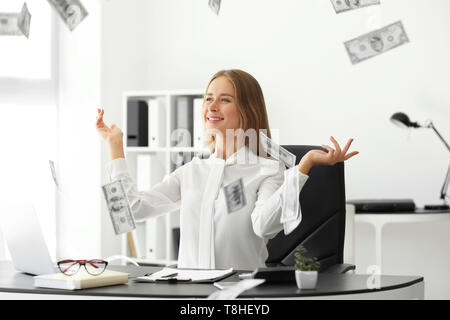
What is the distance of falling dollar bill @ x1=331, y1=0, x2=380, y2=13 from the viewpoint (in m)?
2.32

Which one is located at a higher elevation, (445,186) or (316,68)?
(316,68)

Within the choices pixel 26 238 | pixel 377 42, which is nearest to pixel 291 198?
pixel 26 238

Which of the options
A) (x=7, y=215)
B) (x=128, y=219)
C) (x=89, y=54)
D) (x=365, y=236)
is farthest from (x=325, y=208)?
(x=89, y=54)

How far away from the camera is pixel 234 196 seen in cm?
160

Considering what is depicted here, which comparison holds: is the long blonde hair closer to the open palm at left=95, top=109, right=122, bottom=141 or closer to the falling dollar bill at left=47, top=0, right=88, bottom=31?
the open palm at left=95, top=109, right=122, bottom=141

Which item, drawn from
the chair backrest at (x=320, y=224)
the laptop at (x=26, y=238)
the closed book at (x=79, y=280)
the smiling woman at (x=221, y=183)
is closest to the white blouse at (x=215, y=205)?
the smiling woman at (x=221, y=183)

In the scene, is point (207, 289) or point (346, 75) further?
point (346, 75)

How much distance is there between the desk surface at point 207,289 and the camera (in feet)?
4.57

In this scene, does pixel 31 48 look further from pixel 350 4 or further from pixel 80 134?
pixel 350 4

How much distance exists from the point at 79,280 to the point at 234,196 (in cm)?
41

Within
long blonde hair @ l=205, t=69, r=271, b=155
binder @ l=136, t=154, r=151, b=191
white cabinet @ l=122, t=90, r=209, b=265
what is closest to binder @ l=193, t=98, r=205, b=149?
white cabinet @ l=122, t=90, r=209, b=265

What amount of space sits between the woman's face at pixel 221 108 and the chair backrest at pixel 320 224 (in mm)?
378

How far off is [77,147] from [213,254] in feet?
7.63
